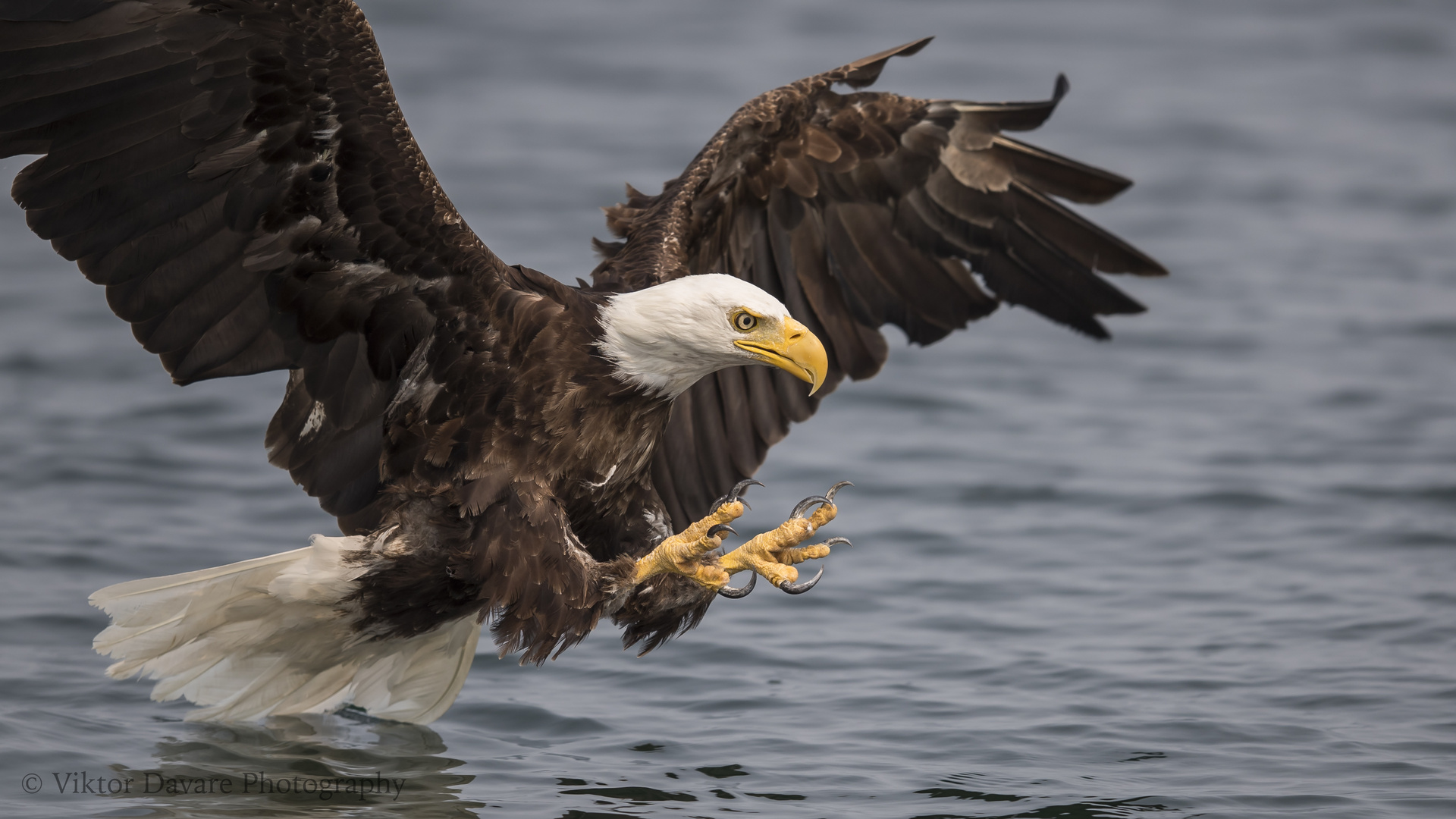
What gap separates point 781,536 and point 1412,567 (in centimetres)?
379

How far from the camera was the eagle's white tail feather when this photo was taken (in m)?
5.36

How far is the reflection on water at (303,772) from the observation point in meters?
5.23

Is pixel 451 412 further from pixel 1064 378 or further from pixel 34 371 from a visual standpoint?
pixel 1064 378

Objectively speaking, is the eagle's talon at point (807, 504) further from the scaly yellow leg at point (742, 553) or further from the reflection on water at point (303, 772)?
the reflection on water at point (303, 772)

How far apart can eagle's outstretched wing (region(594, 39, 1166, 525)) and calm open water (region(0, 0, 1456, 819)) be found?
99 centimetres

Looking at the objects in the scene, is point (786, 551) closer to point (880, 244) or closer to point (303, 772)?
point (303, 772)

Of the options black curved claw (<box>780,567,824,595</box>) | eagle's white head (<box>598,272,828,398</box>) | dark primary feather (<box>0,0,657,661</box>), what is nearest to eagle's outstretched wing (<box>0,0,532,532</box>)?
dark primary feather (<box>0,0,657,661</box>)

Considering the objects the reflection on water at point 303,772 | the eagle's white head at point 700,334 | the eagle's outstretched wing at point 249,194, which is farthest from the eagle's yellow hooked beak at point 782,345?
the reflection on water at point 303,772

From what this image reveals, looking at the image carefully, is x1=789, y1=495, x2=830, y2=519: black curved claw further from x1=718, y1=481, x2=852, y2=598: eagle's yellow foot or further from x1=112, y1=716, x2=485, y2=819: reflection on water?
x1=112, y1=716, x2=485, y2=819: reflection on water

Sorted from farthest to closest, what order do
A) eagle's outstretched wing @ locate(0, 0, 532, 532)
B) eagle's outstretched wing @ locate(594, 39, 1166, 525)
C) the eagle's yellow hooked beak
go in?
eagle's outstretched wing @ locate(594, 39, 1166, 525)
the eagle's yellow hooked beak
eagle's outstretched wing @ locate(0, 0, 532, 532)

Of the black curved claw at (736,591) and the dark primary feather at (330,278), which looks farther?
the black curved claw at (736,591)

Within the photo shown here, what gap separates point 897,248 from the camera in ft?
22.4

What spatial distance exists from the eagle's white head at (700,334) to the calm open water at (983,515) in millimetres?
1345

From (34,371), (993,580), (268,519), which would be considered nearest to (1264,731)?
(993,580)
